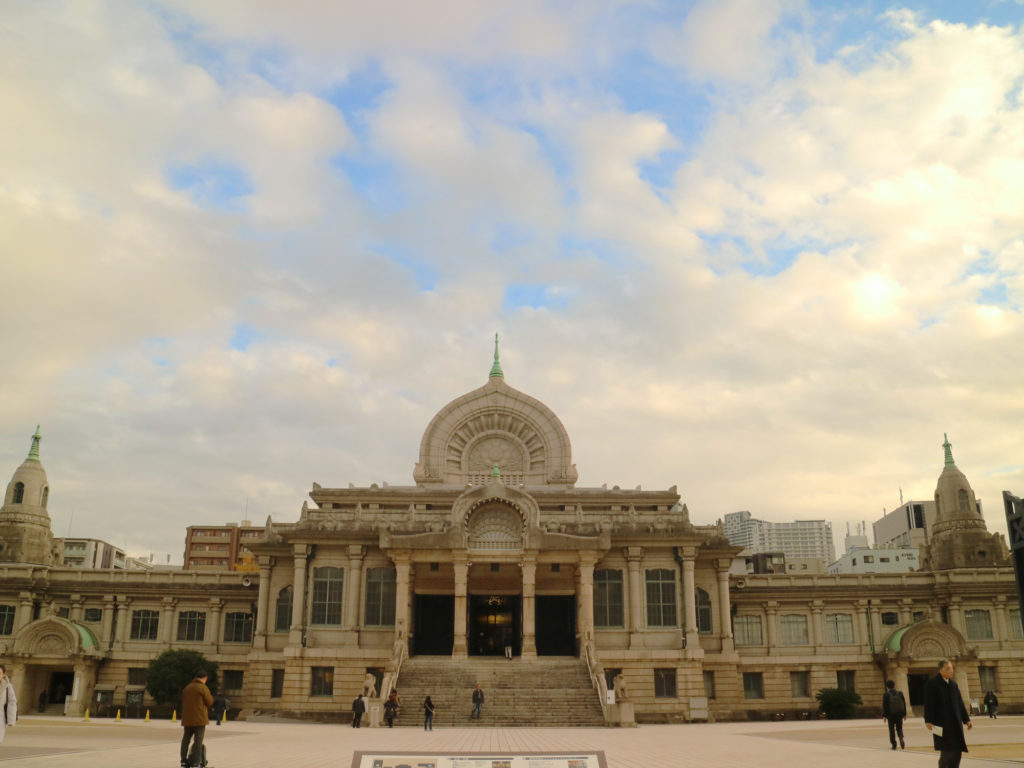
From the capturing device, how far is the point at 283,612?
55.9m

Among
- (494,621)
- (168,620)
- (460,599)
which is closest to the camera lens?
(460,599)

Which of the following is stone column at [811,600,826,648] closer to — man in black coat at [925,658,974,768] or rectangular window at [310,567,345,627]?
rectangular window at [310,567,345,627]

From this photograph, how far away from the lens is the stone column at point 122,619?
60.7 metres

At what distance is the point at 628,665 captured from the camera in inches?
2061

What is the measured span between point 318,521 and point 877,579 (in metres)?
38.1

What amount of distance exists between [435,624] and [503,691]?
12.0 m

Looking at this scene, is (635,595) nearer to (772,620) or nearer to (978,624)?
(772,620)

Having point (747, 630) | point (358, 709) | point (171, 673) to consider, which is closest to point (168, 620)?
point (171, 673)

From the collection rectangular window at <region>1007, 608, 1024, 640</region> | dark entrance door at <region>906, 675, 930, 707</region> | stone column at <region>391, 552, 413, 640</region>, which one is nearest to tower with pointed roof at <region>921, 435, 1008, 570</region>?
rectangular window at <region>1007, 608, 1024, 640</region>

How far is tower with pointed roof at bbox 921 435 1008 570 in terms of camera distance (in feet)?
219

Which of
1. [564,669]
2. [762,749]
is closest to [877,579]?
[564,669]

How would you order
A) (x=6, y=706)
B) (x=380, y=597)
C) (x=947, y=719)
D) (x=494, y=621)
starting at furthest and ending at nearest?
(x=494, y=621) < (x=380, y=597) < (x=6, y=706) < (x=947, y=719)

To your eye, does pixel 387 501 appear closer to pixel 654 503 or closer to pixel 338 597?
pixel 338 597

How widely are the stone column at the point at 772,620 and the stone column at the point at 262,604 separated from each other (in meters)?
32.8
